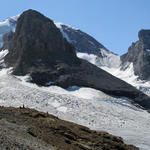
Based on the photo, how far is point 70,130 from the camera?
29.9 metres

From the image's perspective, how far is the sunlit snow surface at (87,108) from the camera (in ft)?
174

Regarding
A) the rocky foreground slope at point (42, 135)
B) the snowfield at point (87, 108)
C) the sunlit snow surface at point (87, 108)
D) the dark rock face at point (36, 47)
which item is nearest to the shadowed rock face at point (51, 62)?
the dark rock face at point (36, 47)

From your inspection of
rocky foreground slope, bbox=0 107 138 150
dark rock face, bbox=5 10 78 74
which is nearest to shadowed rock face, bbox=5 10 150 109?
dark rock face, bbox=5 10 78 74

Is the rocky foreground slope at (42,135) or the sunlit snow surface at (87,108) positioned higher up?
the sunlit snow surface at (87,108)

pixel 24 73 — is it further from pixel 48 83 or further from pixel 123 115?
pixel 123 115

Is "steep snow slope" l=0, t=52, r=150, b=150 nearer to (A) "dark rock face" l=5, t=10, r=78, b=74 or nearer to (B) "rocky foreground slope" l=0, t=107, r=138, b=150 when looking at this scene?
(A) "dark rock face" l=5, t=10, r=78, b=74

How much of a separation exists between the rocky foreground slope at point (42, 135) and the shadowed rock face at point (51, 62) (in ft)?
166

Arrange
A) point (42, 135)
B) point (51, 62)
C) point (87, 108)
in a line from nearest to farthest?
1. point (42, 135)
2. point (87, 108)
3. point (51, 62)

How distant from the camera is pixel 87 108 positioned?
62906 millimetres

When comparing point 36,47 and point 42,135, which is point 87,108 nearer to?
point 36,47

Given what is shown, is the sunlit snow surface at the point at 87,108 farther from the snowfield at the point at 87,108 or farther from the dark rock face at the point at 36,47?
the dark rock face at the point at 36,47

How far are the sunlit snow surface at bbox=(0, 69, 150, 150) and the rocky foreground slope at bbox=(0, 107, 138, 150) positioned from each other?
47.6 ft

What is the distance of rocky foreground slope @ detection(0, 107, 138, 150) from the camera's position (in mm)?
22578

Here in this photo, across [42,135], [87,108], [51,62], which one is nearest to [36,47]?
[51,62]
